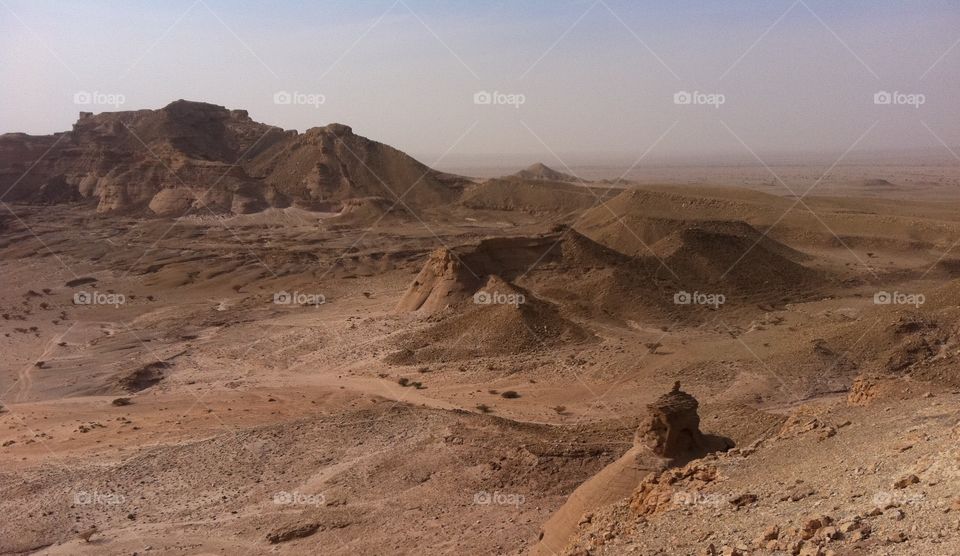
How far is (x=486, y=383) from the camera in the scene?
21.5 metres

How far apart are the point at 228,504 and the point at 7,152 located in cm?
6907

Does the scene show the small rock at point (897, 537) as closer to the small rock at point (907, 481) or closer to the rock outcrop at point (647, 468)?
the small rock at point (907, 481)

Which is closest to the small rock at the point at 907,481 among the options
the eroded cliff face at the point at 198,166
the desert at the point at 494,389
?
the desert at the point at 494,389

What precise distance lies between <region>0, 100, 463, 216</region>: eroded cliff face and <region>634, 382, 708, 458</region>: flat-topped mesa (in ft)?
168

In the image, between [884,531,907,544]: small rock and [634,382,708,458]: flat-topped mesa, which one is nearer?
[884,531,907,544]: small rock

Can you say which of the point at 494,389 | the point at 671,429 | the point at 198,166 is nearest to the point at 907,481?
the point at 671,429

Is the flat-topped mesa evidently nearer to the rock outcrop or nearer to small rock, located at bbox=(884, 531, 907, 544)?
the rock outcrop

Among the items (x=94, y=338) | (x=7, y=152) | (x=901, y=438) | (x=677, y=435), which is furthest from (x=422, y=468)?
(x=7, y=152)

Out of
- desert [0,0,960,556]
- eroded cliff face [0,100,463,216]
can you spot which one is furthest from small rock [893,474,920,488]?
eroded cliff face [0,100,463,216]

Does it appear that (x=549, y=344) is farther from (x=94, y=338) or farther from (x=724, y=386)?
(x=94, y=338)

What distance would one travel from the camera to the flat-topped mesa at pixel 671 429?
11070 mm

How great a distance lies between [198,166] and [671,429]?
55773 millimetres

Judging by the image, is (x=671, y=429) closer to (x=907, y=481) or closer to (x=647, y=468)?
(x=647, y=468)

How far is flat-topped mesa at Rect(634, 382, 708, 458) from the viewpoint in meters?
11.1
